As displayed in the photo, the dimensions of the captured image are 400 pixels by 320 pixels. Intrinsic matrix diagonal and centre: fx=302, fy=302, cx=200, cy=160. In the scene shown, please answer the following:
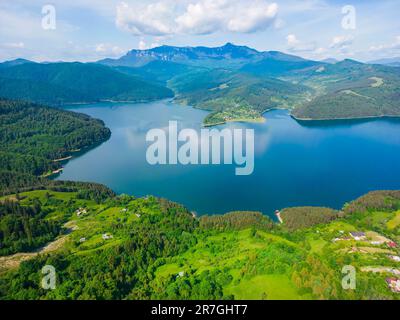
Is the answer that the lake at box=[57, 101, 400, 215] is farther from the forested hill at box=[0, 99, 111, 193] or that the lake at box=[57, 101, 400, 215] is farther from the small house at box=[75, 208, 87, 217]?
the small house at box=[75, 208, 87, 217]

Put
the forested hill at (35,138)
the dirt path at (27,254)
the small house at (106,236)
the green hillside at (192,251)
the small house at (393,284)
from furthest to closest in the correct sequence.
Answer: the forested hill at (35,138) → the small house at (106,236) → the dirt path at (27,254) → the small house at (393,284) → the green hillside at (192,251)

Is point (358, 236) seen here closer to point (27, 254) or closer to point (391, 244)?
point (391, 244)

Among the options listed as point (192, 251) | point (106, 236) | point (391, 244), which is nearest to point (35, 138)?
point (106, 236)

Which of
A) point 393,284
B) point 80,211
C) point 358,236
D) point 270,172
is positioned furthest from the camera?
point 270,172

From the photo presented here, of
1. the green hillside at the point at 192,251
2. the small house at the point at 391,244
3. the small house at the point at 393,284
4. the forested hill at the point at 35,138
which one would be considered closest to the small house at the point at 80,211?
the green hillside at the point at 192,251

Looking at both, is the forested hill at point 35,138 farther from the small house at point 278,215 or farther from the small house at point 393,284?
the small house at point 393,284

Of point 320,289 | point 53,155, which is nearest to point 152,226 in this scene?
point 320,289

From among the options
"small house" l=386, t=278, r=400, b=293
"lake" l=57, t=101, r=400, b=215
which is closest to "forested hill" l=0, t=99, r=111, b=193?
"lake" l=57, t=101, r=400, b=215
